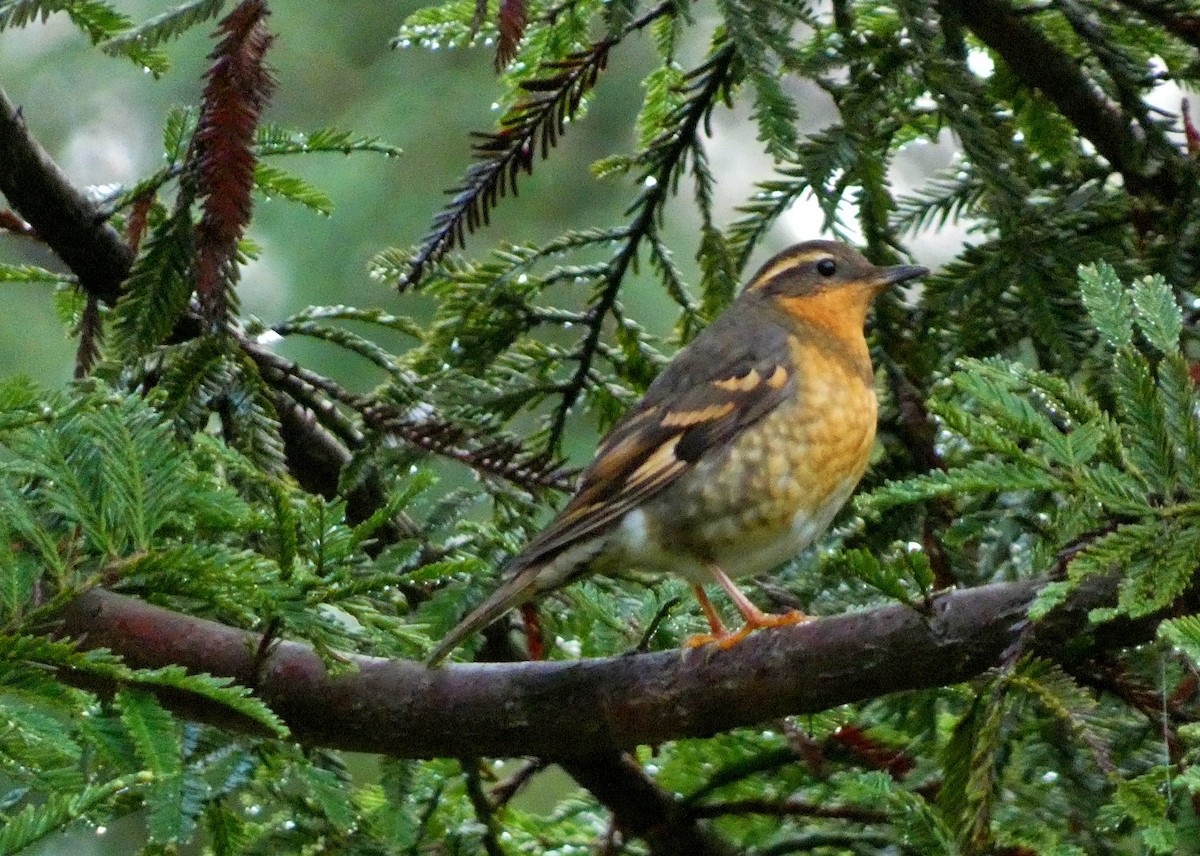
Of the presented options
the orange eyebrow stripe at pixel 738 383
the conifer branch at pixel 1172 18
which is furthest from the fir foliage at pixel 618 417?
the orange eyebrow stripe at pixel 738 383

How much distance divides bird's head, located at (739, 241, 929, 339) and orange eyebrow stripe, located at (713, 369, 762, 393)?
14.8 inches

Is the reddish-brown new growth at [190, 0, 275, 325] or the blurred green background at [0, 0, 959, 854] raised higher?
the blurred green background at [0, 0, 959, 854]

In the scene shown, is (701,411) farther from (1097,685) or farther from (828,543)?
(1097,685)

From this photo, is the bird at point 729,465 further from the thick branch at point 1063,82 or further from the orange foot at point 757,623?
the thick branch at point 1063,82

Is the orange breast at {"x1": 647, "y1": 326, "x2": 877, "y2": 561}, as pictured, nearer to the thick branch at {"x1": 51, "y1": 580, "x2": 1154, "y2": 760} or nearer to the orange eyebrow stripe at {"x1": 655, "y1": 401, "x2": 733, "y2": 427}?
the orange eyebrow stripe at {"x1": 655, "y1": 401, "x2": 733, "y2": 427}

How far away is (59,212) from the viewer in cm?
364

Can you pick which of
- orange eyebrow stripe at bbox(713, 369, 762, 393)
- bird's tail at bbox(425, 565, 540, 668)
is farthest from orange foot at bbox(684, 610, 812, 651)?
orange eyebrow stripe at bbox(713, 369, 762, 393)

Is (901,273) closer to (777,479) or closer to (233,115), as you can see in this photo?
(777,479)

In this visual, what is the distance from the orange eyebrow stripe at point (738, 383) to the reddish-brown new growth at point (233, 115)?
5.64 feet

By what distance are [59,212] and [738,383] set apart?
171cm

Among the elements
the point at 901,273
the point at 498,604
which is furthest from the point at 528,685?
the point at 901,273

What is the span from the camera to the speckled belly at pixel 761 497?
3850 mm

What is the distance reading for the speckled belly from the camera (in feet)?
12.6

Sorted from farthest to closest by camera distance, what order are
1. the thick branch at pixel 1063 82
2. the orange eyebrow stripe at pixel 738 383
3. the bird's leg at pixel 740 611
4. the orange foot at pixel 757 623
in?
1. the orange eyebrow stripe at pixel 738 383
2. the thick branch at pixel 1063 82
3. the bird's leg at pixel 740 611
4. the orange foot at pixel 757 623
